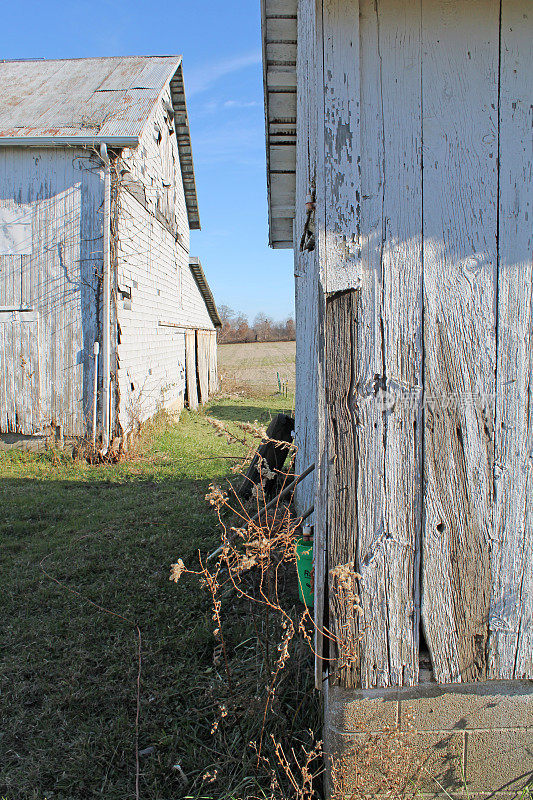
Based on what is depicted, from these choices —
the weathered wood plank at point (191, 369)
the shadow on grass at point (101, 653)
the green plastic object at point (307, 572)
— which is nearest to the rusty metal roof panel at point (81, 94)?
the shadow on grass at point (101, 653)

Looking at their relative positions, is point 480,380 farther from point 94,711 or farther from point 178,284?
point 178,284

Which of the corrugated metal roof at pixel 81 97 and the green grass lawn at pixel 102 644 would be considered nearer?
the green grass lawn at pixel 102 644

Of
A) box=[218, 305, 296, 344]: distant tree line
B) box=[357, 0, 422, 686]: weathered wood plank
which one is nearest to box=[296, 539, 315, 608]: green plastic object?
box=[357, 0, 422, 686]: weathered wood plank

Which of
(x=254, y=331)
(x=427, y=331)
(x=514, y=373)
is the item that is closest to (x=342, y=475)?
(x=427, y=331)

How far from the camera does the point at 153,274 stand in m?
10.3

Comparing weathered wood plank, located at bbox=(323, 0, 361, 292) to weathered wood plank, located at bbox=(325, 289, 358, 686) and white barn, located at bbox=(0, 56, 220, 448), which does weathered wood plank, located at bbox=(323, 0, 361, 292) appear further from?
white barn, located at bbox=(0, 56, 220, 448)

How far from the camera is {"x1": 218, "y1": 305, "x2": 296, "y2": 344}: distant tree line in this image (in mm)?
54487

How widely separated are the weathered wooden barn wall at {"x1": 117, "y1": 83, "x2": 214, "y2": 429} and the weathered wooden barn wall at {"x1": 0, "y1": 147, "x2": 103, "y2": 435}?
52 cm

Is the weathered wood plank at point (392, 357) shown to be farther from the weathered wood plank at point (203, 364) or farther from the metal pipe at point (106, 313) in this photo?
the weathered wood plank at point (203, 364)

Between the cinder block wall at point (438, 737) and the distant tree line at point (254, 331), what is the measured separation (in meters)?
49.5

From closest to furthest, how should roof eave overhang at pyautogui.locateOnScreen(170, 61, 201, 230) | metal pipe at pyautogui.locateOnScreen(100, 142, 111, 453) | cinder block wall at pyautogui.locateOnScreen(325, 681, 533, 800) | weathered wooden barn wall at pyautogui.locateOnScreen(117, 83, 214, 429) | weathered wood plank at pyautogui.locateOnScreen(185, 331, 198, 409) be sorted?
cinder block wall at pyautogui.locateOnScreen(325, 681, 533, 800) → metal pipe at pyautogui.locateOnScreen(100, 142, 111, 453) → weathered wooden barn wall at pyautogui.locateOnScreen(117, 83, 214, 429) → roof eave overhang at pyautogui.locateOnScreen(170, 61, 201, 230) → weathered wood plank at pyautogui.locateOnScreen(185, 331, 198, 409)

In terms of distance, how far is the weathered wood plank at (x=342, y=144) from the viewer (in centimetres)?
189

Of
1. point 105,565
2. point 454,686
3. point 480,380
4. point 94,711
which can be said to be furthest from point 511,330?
point 105,565

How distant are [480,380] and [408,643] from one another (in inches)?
42.7
